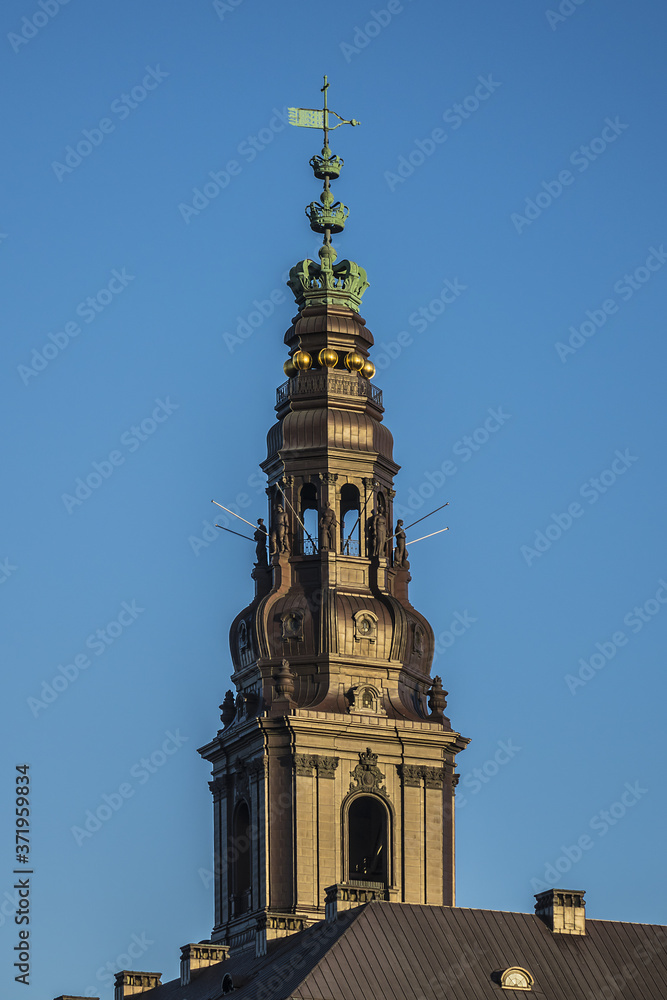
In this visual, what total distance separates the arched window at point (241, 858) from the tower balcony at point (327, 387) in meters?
21.3

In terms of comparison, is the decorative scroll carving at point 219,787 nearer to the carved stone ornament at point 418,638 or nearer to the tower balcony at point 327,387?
the carved stone ornament at point 418,638

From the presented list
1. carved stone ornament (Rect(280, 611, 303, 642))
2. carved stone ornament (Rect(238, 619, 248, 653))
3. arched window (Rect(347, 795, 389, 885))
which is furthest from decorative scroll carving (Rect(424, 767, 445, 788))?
carved stone ornament (Rect(238, 619, 248, 653))

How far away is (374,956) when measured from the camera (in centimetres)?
13125

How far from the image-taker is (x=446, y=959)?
5221 inches

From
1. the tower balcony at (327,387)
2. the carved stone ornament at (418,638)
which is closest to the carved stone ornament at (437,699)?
the carved stone ornament at (418,638)

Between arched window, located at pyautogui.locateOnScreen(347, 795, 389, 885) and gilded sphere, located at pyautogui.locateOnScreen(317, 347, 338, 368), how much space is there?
917 inches

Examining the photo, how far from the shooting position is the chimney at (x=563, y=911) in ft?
452

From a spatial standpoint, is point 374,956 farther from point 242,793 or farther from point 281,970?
point 242,793

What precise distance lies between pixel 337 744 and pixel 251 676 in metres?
6.94

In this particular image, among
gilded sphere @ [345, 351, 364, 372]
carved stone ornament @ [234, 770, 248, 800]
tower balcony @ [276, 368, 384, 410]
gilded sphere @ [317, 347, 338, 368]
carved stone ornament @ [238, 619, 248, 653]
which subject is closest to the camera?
carved stone ornament @ [234, 770, 248, 800]

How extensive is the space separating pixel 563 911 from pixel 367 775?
14.1m

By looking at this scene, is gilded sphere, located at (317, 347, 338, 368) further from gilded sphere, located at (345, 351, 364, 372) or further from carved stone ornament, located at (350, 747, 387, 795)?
carved stone ornament, located at (350, 747, 387, 795)

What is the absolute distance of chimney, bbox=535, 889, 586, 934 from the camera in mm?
137625

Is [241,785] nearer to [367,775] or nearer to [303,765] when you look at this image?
[303,765]
